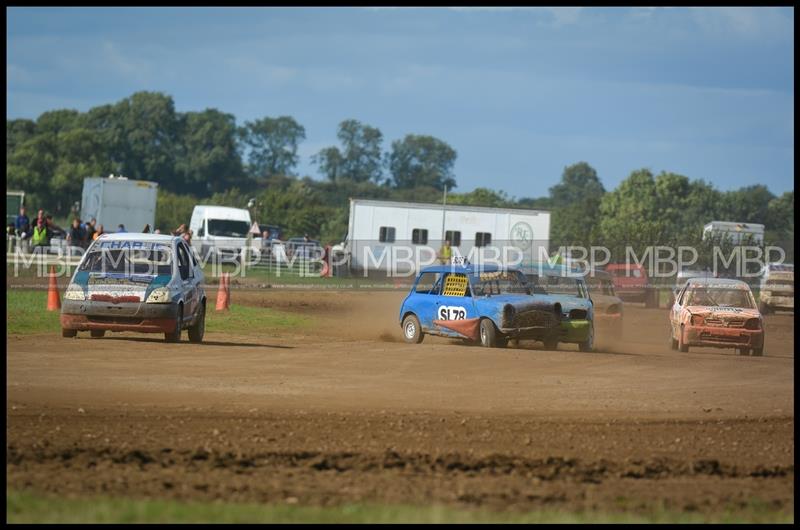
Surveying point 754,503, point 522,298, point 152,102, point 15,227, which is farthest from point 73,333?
point 152,102

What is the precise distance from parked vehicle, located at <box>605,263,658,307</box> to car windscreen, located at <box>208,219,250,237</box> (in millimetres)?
20716

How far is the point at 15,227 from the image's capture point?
145ft

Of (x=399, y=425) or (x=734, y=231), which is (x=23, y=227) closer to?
(x=734, y=231)

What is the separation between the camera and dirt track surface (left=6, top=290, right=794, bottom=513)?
8.44 metres

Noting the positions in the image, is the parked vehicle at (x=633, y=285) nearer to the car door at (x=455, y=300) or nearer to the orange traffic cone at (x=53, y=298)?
the car door at (x=455, y=300)

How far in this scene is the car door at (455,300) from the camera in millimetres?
19822

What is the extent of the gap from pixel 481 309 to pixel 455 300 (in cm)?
66

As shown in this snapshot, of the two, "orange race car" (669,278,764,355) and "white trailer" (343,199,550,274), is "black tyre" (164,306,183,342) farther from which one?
"white trailer" (343,199,550,274)

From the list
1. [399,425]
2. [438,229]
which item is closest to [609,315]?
[399,425]

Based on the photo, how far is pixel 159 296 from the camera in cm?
1825

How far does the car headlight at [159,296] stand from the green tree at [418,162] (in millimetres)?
156690

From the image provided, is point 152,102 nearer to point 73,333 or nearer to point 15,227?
point 15,227

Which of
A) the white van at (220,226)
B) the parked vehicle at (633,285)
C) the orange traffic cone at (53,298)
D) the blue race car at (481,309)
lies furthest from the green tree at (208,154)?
the blue race car at (481,309)

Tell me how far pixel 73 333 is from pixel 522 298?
7.09 m
